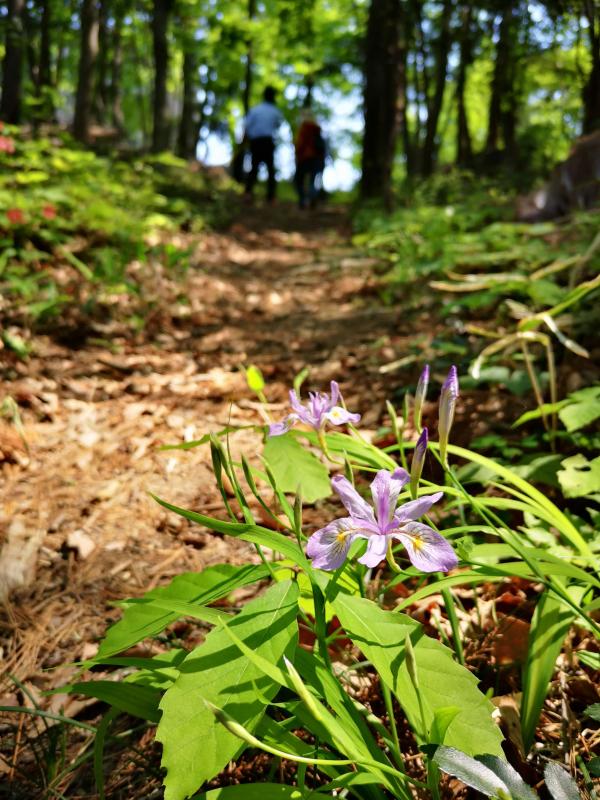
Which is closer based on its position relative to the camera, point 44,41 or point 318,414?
point 318,414

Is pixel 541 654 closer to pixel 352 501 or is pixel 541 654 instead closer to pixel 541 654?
pixel 541 654

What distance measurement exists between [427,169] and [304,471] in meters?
11.2

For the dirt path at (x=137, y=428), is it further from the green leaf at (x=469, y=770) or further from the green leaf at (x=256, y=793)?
the green leaf at (x=469, y=770)

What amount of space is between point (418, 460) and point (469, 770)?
0.42 m

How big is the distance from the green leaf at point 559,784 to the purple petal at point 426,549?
308 millimetres

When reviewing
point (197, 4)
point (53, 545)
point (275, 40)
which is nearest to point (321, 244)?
point (53, 545)

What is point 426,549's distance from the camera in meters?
0.83

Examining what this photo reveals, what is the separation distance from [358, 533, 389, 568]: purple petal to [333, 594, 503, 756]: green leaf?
12 cm

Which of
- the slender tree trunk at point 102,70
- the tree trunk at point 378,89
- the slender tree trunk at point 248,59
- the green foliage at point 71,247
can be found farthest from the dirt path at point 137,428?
the slender tree trunk at point 102,70

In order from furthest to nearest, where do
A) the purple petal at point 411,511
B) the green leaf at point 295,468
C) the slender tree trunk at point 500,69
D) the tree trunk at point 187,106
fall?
the tree trunk at point 187,106, the slender tree trunk at point 500,69, the green leaf at point 295,468, the purple petal at point 411,511

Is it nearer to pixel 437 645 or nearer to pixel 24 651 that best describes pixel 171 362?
pixel 24 651

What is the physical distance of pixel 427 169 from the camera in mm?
11195

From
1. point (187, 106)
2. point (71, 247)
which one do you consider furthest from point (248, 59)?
point (71, 247)

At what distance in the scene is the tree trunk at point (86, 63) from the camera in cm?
830
